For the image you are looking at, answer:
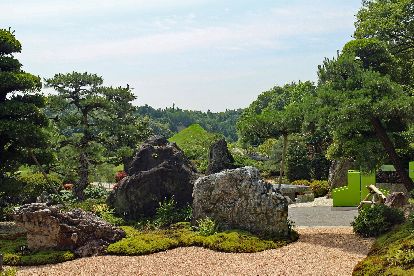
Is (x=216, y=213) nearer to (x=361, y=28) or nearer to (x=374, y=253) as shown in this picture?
(x=374, y=253)

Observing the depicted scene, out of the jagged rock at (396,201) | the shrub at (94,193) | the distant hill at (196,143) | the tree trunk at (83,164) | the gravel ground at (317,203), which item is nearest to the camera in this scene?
the jagged rock at (396,201)

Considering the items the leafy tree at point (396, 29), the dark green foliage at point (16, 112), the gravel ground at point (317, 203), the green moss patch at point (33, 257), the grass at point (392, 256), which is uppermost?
the leafy tree at point (396, 29)

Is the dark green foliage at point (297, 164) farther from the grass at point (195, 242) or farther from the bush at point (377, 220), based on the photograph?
the grass at point (195, 242)

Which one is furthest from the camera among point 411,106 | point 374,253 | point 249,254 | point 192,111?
point 192,111

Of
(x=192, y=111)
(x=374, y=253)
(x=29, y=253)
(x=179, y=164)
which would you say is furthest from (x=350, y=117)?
(x=192, y=111)

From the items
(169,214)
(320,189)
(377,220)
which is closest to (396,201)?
(377,220)

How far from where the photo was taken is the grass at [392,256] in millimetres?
11953

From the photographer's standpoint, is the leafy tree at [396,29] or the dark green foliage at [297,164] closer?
the leafy tree at [396,29]

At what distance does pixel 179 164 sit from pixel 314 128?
6754 millimetres

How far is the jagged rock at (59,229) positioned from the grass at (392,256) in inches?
344

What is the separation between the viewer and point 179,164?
2284 centimetres

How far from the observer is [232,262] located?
14828mm

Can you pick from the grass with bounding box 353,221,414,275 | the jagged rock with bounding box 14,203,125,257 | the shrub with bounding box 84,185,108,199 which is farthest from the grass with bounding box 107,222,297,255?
the shrub with bounding box 84,185,108,199

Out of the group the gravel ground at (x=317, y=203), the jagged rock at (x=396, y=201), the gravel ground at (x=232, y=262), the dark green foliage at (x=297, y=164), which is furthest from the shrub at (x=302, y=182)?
the gravel ground at (x=232, y=262)
